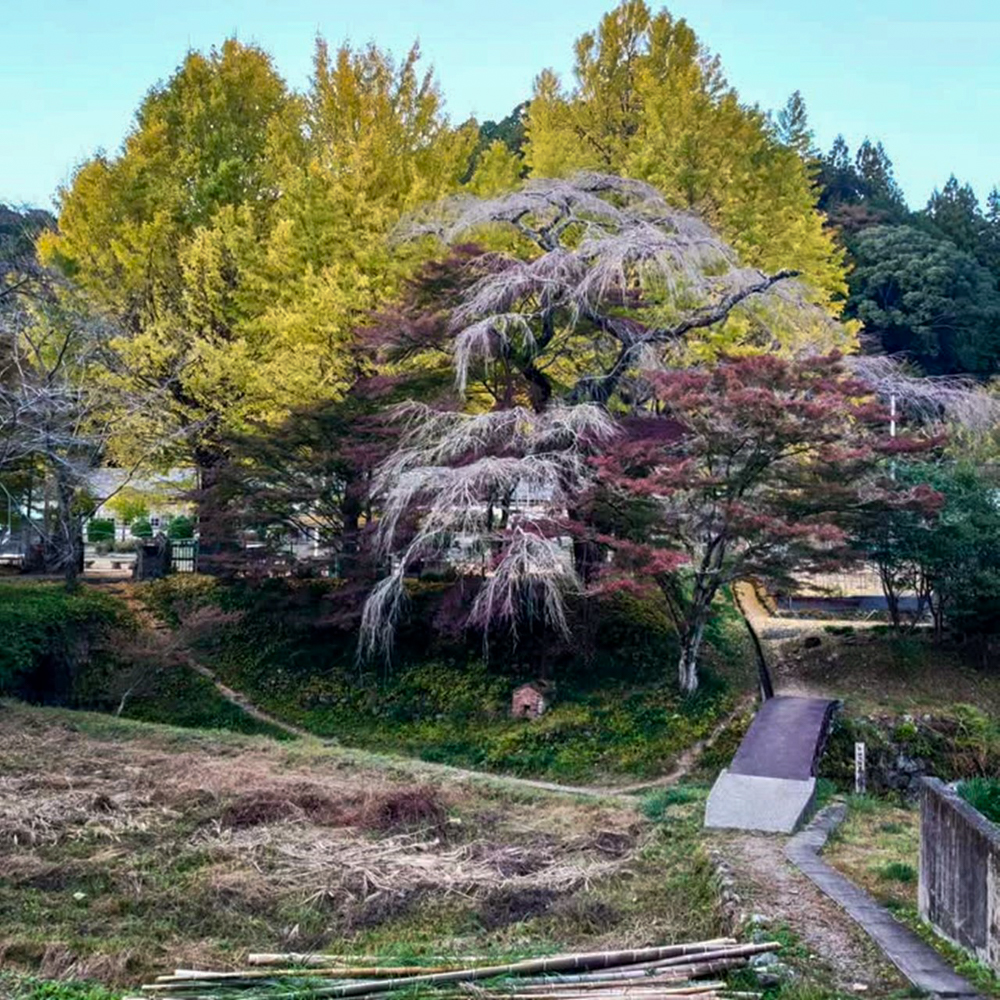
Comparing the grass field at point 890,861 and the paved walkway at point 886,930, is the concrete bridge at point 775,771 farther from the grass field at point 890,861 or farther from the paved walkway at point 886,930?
the paved walkway at point 886,930

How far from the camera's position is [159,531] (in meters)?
26.5

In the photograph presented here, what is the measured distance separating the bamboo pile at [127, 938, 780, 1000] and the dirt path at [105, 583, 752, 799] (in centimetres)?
595

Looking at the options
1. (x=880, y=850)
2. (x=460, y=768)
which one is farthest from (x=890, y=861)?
(x=460, y=768)

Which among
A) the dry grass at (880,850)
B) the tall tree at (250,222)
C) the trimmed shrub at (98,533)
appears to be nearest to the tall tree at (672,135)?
the tall tree at (250,222)

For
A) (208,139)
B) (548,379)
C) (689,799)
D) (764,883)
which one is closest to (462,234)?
(548,379)

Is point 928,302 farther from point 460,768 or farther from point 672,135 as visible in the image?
point 460,768

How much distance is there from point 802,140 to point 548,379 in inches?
561

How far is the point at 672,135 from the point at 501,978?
58.0 ft

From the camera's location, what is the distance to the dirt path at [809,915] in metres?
5.21

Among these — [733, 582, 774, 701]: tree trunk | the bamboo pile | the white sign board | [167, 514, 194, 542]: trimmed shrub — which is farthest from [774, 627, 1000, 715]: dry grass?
[167, 514, 194, 542]: trimmed shrub

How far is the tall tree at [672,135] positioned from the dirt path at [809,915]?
14326 millimetres

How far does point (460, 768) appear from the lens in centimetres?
1370

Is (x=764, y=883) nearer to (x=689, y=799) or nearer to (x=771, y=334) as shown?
(x=689, y=799)

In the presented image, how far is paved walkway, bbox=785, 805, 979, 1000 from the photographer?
199 inches
